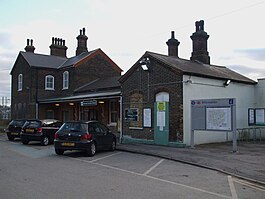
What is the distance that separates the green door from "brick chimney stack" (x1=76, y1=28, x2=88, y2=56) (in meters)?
21.6

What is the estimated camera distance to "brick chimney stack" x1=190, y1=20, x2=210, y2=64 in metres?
24.6

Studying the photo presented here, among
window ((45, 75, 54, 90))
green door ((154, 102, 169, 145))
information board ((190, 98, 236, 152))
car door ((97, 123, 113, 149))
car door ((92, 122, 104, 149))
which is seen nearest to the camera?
information board ((190, 98, 236, 152))

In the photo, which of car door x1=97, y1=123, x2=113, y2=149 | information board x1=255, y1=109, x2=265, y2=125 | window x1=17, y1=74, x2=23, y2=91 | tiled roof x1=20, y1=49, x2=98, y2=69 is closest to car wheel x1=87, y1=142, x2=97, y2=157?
car door x1=97, y1=123, x2=113, y2=149

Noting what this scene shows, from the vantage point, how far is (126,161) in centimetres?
1345

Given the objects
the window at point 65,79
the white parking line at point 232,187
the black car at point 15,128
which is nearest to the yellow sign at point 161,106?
the white parking line at point 232,187

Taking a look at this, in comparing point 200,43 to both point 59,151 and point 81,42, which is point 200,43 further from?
point 81,42

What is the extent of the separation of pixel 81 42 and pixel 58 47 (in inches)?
137

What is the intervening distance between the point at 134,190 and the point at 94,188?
3.25 feet

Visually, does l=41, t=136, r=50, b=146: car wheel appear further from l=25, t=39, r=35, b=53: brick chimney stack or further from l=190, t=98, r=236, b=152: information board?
l=25, t=39, r=35, b=53: brick chimney stack

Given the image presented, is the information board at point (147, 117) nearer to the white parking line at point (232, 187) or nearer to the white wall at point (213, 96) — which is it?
the white wall at point (213, 96)

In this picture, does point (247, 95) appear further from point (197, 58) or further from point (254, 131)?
point (197, 58)

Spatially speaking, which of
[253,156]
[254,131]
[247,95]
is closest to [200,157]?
[253,156]

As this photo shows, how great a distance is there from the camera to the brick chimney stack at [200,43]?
2464 cm

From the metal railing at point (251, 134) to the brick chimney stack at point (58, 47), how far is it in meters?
25.8
